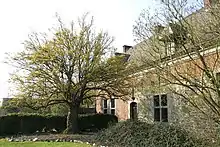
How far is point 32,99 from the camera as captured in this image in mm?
19641

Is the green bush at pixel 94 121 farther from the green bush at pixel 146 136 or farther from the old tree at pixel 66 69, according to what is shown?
the green bush at pixel 146 136

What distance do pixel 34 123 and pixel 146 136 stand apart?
12.9 m

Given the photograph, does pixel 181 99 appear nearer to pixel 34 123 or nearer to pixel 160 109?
pixel 160 109

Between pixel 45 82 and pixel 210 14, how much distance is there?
12.6 meters

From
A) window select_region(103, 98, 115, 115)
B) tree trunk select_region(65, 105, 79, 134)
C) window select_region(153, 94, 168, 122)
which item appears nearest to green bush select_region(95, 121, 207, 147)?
tree trunk select_region(65, 105, 79, 134)

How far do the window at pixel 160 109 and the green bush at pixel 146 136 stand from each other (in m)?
5.23

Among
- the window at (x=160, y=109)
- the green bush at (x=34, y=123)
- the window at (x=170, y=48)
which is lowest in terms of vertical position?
the green bush at (x=34, y=123)

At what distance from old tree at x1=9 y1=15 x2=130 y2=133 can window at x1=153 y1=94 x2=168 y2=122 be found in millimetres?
2698

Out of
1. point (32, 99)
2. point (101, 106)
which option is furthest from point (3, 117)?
point (101, 106)

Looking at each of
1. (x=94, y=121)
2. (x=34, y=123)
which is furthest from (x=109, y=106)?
(x=34, y=123)

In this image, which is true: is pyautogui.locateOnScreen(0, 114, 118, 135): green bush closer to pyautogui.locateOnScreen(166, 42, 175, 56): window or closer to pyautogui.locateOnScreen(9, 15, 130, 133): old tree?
pyautogui.locateOnScreen(9, 15, 130, 133): old tree

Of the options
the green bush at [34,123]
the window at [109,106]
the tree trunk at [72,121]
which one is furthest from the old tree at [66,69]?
the window at [109,106]

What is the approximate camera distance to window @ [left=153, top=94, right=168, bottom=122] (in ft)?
67.0

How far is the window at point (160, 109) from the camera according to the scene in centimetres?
2042
